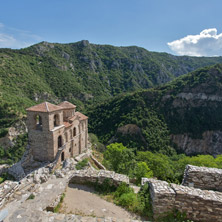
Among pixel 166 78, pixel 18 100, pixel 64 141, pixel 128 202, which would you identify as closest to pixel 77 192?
pixel 128 202

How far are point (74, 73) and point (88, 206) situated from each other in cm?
9680

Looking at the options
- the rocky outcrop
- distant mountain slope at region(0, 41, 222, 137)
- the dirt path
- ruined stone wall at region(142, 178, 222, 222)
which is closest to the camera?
ruined stone wall at region(142, 178, 222, 222)

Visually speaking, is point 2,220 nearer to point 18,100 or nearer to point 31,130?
point 31,130

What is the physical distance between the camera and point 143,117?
154 ft

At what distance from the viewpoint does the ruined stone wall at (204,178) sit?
859 centimetres

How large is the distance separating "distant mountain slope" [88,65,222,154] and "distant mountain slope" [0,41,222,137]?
2556cm

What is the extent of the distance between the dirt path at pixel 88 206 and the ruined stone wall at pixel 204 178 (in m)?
4.81

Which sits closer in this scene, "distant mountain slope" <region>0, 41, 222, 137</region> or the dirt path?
the dirt path

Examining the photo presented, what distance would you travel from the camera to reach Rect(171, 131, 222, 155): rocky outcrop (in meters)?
50.4

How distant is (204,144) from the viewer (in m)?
51.9

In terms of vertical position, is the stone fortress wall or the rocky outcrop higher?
the stone fortress wall

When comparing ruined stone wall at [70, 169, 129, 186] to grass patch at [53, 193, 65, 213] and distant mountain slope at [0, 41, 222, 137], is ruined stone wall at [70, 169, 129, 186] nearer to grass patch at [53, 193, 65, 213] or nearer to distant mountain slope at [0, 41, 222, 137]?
grass patch at [53, 193, 65, 213]

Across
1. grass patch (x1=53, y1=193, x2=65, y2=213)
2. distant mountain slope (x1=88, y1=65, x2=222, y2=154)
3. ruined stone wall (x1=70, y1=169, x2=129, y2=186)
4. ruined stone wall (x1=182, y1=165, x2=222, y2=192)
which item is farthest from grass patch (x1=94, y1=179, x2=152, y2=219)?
distant mountain slope (x1=88, y1=65, x2=222, y2=154)

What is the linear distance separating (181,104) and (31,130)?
52501mm
